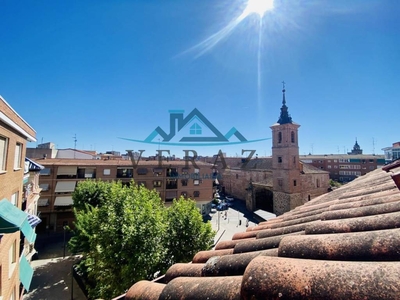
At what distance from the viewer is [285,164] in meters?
28.8

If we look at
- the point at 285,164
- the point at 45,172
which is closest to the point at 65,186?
the point at 45,172

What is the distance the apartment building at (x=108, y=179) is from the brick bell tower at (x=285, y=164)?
405 inches

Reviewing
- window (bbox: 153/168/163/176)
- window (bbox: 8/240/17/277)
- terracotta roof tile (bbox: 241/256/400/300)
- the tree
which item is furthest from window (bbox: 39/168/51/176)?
terracotta roof tile (bbox: 241/256/400/300)

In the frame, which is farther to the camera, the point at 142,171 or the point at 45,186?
the point at 142,171

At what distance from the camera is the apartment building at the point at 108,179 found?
78.8 ft

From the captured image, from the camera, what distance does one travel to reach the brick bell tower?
28359mm

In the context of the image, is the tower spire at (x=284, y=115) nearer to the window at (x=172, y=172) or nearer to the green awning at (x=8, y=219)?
the window at (x=172, y=172)

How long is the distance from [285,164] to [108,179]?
82.0ft

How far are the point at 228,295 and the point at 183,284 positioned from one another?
0.59 metres

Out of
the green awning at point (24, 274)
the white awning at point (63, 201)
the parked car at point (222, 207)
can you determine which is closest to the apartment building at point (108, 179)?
the white awning at point (63, 201)

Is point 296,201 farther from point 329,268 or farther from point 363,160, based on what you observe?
point 363,160

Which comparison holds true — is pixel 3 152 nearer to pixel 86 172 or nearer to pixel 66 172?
pixel 66 172

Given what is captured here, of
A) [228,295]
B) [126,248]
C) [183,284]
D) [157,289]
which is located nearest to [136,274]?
[126,248]

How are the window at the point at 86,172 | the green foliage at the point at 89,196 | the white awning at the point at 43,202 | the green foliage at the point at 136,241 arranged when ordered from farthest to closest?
the window at the point at 86,172, the white awning at the point at 43,202, the green foliage at the point at 89,196, the green foliage at the point at 136,241
